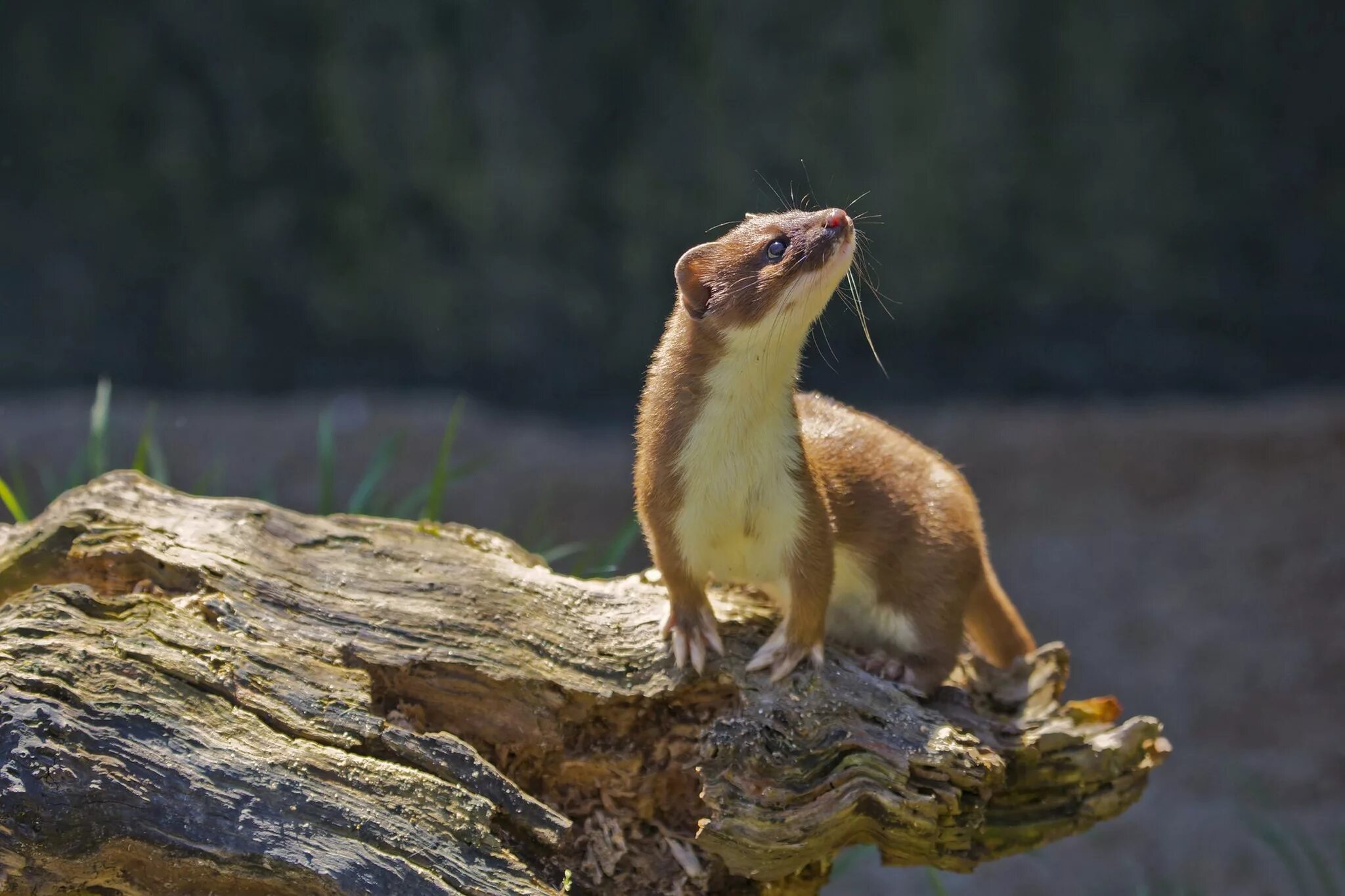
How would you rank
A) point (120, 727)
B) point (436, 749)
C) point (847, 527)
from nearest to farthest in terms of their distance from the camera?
point (120, 727) → point (436, 749) → point (847, 527)

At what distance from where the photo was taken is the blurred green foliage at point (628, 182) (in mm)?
8383

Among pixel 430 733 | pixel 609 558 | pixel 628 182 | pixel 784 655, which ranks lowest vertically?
pixel 609 558

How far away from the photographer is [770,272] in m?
2.83

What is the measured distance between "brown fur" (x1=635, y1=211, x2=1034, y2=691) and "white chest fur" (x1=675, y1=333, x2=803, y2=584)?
23 millimetres

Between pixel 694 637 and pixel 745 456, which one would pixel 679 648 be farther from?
pixel 745 456

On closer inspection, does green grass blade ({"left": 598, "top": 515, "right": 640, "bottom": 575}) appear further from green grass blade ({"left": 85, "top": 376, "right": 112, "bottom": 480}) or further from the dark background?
the dark background

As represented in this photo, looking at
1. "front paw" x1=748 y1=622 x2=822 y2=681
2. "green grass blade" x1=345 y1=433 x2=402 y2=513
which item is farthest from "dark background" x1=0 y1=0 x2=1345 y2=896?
"front paw" x1=748 y1=622 x2=822 y2=681

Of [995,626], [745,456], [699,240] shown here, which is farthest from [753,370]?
[699,240]

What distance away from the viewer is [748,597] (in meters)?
3.28

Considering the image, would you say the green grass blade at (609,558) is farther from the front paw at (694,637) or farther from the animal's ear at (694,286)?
the animal's ear at (694,286)

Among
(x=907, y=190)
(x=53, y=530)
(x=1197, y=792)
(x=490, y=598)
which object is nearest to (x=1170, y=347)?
(x=907, y=190)

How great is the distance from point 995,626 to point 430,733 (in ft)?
5.40

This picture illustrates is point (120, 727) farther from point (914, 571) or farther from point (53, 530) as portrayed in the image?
point (914, 571)

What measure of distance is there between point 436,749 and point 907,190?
6879 mm
